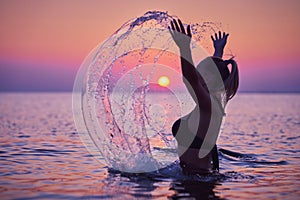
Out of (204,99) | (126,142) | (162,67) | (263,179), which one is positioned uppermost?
(162,67)

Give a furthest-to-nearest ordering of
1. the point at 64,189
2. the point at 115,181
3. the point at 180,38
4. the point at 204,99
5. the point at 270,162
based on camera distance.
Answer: the point at 270,162 < the point at 115,181 < the point at 64,189 < the point at 204,99 < the point at 180,38

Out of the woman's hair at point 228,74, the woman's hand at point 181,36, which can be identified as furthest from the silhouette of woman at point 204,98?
the woman's hand at point 181,36

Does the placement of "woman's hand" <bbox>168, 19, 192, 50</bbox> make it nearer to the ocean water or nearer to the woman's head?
the woman's head

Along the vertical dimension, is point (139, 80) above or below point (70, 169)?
above

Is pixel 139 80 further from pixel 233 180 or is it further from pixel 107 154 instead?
pixel 233 180

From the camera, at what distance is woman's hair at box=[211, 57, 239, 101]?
8.16 metres

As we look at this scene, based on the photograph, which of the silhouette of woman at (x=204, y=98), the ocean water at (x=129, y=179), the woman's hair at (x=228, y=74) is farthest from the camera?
the ocean water at (x=129, y=179)

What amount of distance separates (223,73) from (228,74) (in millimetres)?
106

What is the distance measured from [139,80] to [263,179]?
150 inches

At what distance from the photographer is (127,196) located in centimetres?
817

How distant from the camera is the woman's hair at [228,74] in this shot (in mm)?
8164

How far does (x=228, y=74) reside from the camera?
27.8 ft

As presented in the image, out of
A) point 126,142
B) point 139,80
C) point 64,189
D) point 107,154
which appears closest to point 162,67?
point 139,80

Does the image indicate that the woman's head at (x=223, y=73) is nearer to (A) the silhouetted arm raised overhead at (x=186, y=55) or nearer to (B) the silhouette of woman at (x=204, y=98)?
(B) the silhouette of woman at (x=204, y=98)
